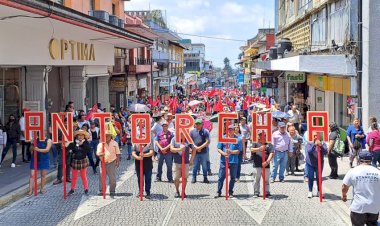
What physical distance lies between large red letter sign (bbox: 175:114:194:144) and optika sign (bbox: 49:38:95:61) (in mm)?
7941

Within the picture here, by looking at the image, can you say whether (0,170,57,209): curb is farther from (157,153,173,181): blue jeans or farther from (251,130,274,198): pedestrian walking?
(251,130,274,198): pedestrian walking

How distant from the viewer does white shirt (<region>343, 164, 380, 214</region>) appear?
7.12 meters

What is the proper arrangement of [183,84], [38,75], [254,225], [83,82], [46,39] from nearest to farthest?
1. [254,225]
2. [46,39]
3. [38,75]
4. [83,82]
5. [183,84]

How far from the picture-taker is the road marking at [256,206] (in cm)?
1041

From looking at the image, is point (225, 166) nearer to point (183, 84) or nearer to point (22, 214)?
point (22, 214)

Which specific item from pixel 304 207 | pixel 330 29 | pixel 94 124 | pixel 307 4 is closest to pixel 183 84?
pixel 307 4

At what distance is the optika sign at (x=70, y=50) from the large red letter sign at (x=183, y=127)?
7.94 m

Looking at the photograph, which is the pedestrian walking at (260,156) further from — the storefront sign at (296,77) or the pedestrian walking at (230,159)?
the storefront sign at (296,77)

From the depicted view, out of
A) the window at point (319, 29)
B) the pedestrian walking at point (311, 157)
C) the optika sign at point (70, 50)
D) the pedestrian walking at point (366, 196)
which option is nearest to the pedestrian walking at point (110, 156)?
the pedestrian walking at point (311, 157)

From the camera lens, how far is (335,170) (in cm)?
1404

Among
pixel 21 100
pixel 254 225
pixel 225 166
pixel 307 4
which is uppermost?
pixel 307 4

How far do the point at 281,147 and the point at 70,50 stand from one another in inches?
413

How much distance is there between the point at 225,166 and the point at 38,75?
33.9ft

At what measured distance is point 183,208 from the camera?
36.4 feet
